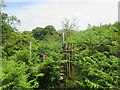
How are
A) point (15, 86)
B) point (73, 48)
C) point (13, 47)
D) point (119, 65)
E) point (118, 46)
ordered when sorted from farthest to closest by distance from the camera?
point (13, 47) → point (73, 48) → point (118, 46) → point (119, 65) → point (15, 86)

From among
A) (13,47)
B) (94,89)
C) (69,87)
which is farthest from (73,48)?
(13,47)

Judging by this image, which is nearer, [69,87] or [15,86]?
[15,86]

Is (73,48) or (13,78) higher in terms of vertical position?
(73,48)

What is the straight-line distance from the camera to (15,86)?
247cm

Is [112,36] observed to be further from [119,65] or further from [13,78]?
[13,78]

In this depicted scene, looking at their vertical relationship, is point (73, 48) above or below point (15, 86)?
above

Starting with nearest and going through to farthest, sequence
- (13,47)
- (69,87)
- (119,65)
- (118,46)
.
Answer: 1. (119,65)
2. (118,46)
3. (69,87)
4. (13,47)

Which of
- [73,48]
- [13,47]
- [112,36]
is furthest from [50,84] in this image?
[13,47]

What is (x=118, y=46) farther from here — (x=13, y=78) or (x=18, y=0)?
(x=18, y=0)

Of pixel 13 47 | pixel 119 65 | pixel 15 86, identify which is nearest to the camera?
pixel 15 86

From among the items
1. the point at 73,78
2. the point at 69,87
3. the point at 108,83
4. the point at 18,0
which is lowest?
the point at 69,87

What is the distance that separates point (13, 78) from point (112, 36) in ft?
10.9

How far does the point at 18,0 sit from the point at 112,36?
3.17 m

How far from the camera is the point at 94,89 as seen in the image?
2672 millimetres
